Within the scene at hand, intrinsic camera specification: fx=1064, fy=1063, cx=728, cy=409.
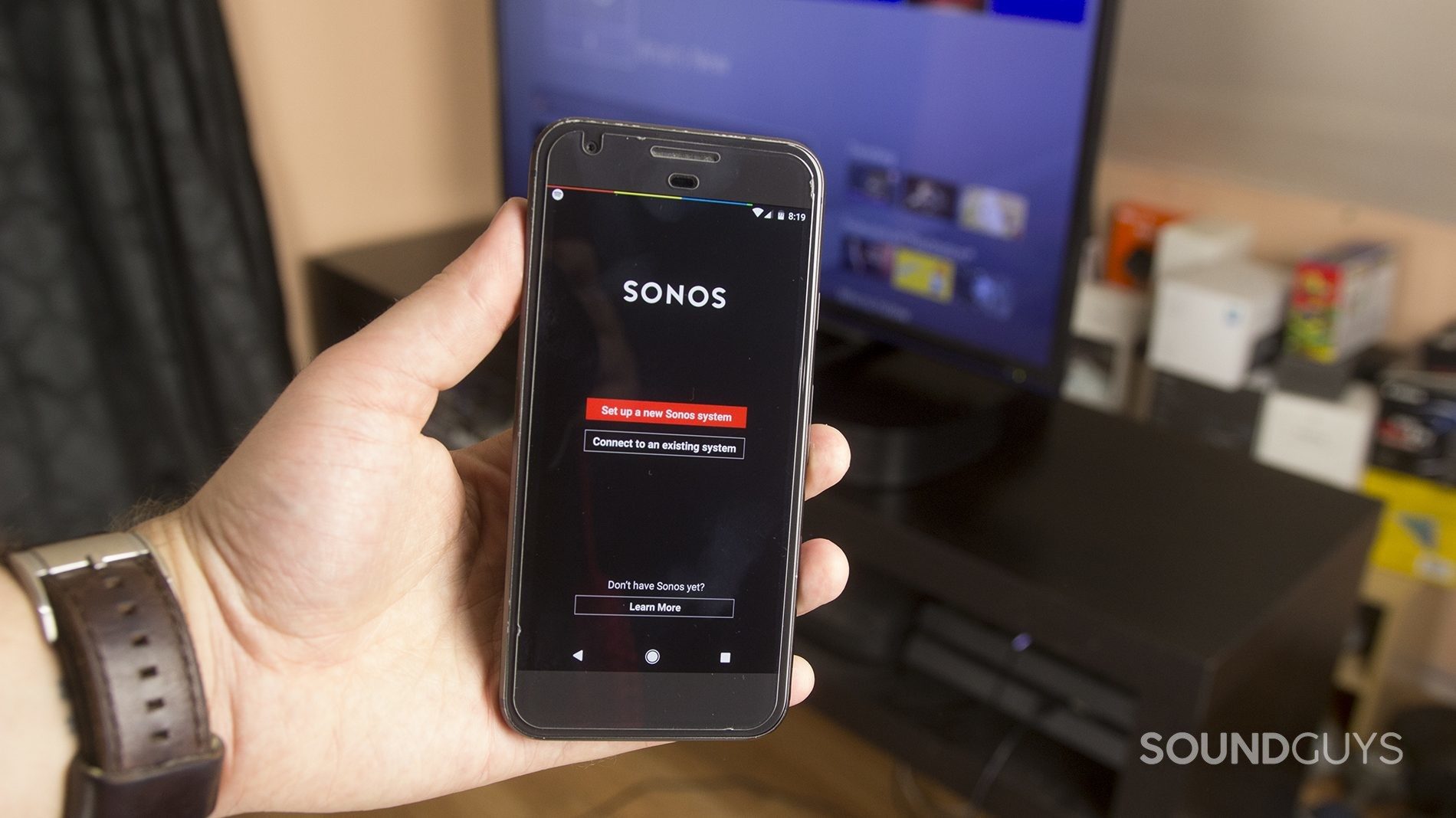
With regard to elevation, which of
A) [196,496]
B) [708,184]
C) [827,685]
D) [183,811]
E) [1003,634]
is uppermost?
[708,184]

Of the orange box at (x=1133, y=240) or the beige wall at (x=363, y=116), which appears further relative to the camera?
the orange box at (x=1133, y=240)

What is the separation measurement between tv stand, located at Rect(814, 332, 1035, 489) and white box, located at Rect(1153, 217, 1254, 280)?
0.46 meters

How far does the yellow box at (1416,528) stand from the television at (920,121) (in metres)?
0.61

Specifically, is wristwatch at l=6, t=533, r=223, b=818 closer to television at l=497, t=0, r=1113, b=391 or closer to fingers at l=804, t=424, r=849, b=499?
fingers at l=804, t=424, r=849, b=499

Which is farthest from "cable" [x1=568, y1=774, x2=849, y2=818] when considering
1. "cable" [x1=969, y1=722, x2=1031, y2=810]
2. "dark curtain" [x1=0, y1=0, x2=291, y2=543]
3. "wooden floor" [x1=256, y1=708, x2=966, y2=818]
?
"dark curtain" [x1=0, y1=0, x2=291, y2=543]

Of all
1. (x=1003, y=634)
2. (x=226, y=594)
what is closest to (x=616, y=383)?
(x=226, y=594)

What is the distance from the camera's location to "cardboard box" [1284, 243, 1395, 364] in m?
Answer: 1.36

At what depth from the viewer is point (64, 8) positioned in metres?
1.16

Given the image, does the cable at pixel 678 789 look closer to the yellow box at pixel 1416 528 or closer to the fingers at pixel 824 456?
the fingers at pixel 824 456

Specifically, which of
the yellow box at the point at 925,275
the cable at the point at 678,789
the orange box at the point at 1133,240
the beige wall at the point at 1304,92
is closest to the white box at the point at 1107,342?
the orange box at the point at 1133,240

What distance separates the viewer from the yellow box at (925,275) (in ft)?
3.72

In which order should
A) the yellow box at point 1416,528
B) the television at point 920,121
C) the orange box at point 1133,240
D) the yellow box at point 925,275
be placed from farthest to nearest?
1. the orange box at point 1133,240
2. the yellow box at point 1416,528
3. the yellow box at point 925,275
4. the television at point 920,121

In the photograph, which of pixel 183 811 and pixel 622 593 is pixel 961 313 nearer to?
pixel 622 593

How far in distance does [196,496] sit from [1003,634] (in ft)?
2.43
